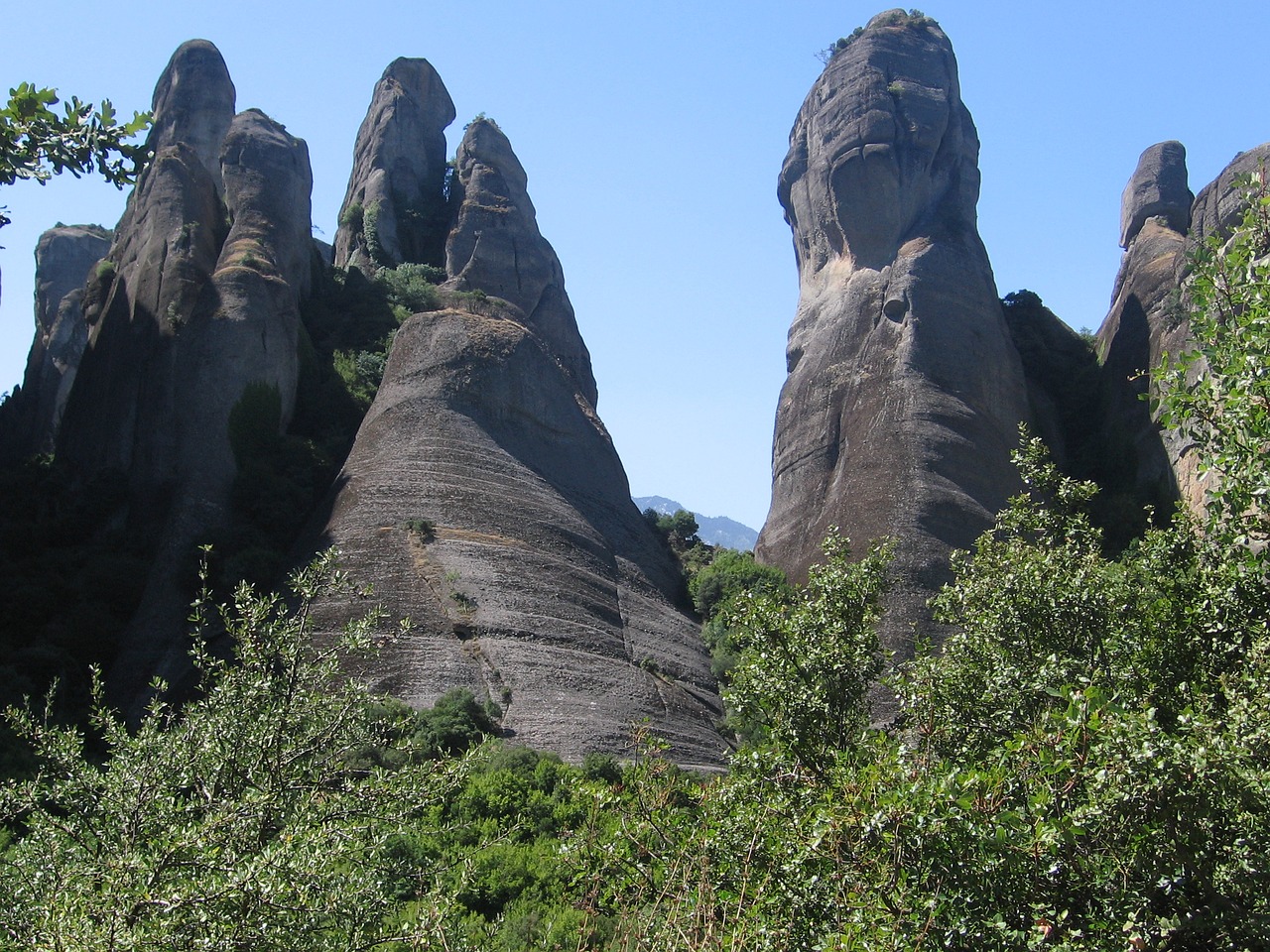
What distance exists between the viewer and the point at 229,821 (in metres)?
8.03

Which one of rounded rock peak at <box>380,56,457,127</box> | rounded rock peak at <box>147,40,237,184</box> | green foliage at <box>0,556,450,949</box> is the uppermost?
rounded rock peak at <box>380,56,457,127</box>

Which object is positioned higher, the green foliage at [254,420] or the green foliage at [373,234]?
Result: the green foliage at [373,234]

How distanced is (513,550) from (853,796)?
95.7 feet

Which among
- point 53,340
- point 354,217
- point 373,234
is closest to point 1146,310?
point 373,234

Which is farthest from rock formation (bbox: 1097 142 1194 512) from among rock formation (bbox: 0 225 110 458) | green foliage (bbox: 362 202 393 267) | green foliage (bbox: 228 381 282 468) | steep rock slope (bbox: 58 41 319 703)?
rock formation (bbox: 0 225 110 458)

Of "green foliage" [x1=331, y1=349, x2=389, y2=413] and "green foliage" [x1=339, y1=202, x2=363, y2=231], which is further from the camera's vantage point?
"green foliage" [x1=339, y1=202, x2=363, y2=231]

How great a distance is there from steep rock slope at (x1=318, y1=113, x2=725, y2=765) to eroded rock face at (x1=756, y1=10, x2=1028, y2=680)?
7.85 m

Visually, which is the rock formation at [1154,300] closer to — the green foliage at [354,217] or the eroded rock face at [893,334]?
the eroded rock face at [893,334]


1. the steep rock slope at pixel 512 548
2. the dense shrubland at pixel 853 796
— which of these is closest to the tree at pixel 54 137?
the dense shrubland at pixel 853 796

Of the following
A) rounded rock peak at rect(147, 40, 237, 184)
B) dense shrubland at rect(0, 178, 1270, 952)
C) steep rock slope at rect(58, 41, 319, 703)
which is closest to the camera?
dense shrubland at rect(0, 178, 1270, 952)

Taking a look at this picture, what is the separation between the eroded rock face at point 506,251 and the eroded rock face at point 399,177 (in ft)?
10.6

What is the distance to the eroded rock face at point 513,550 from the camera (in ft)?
101

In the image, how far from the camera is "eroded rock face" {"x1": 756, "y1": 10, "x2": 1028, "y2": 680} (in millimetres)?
43188

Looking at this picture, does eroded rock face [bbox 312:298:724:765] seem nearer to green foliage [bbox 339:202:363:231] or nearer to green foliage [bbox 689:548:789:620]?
green foliage [bbox 689:548:789:620]
